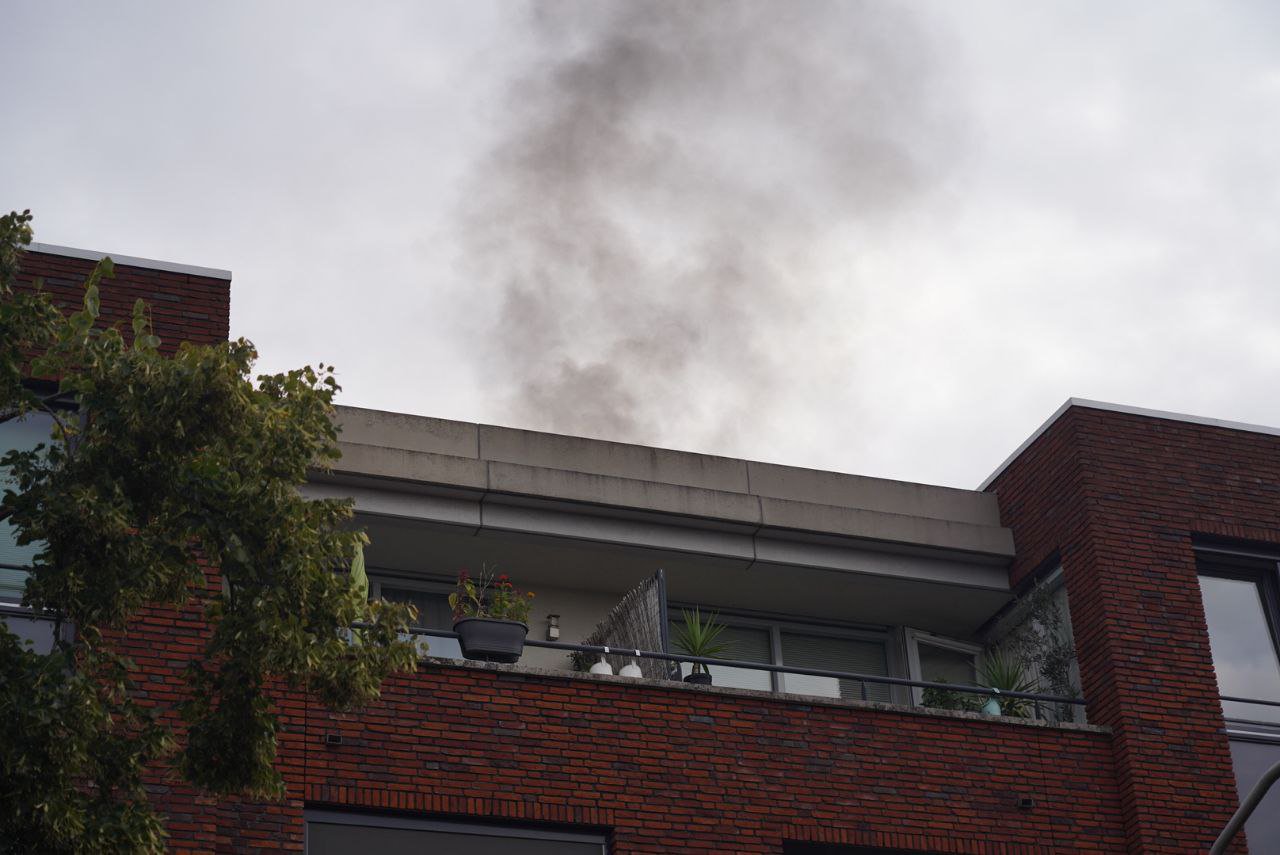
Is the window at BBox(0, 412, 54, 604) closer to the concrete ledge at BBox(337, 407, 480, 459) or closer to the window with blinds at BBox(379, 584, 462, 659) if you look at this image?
the concrete ledge at BBox(337, 407, 480, 459)

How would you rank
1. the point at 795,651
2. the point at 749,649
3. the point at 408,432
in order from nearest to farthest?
the point at 408,432
the point at 749,649
the point at 795,651

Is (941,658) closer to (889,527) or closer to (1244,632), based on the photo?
(889,527)

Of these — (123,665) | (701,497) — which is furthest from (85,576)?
(701,497)

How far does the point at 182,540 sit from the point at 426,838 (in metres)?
5.18

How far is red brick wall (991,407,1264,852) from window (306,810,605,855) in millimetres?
Result: 5886

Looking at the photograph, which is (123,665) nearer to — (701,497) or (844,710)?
(844,710)

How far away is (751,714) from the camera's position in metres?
17.6

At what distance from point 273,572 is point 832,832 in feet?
25.0

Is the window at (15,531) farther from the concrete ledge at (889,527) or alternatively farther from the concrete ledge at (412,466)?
the concrete ledge at (889,527)

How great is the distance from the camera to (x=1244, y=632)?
789 inches

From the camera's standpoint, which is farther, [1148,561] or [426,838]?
[1148,561]

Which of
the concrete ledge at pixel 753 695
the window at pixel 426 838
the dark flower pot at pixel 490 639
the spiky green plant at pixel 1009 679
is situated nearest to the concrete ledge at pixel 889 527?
the spiky green plant at pixel 1009 679

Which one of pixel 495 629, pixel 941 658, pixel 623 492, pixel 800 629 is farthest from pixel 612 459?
pixel 941 658

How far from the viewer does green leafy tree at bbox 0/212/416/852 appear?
1118cm
